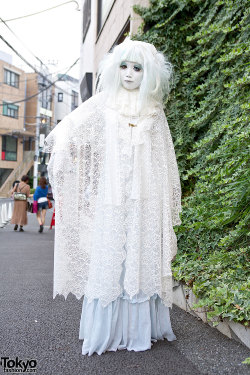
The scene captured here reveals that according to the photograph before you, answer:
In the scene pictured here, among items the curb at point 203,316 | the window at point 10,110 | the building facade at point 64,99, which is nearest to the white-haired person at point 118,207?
the curb at point 203,316

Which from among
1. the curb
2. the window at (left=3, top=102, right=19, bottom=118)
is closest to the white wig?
the curb

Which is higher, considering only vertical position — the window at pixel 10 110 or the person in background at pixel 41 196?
the window at pixel 10 110

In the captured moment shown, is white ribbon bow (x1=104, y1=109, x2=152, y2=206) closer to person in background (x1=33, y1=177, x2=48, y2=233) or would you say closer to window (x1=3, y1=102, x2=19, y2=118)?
person in background (x1=33, y1=177, x2=48, y2=233)

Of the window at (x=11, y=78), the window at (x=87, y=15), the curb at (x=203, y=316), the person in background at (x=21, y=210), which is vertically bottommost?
the curb at (x=203, y=316)

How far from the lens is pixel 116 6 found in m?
8.51

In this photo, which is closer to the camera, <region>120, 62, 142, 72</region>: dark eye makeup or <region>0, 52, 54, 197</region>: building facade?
<region>120, 62, 142, 72</region>: dark eye makeup

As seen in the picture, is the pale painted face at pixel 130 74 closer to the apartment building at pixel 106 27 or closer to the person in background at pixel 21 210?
the apartment building at pixel 106 27

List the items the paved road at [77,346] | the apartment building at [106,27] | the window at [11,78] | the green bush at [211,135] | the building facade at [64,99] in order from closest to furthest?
the paved road at [77,346]
the green bush at [211,135]
the apartment building at [106,27]
the window at [11,78]
the building facade at [64,99]

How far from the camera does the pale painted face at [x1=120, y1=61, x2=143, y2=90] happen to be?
3020mm

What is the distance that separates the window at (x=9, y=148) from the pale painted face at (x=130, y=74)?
32.7 m

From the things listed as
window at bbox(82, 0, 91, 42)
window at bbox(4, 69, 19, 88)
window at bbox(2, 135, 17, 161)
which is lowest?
window at bbox(2, 135, 17, 161)

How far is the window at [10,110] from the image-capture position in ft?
109

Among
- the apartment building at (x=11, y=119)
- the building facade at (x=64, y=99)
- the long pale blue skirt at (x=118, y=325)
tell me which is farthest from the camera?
the building facade at (x=64, y=99)

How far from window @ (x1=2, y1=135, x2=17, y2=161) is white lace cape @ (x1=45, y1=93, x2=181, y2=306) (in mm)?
32748
